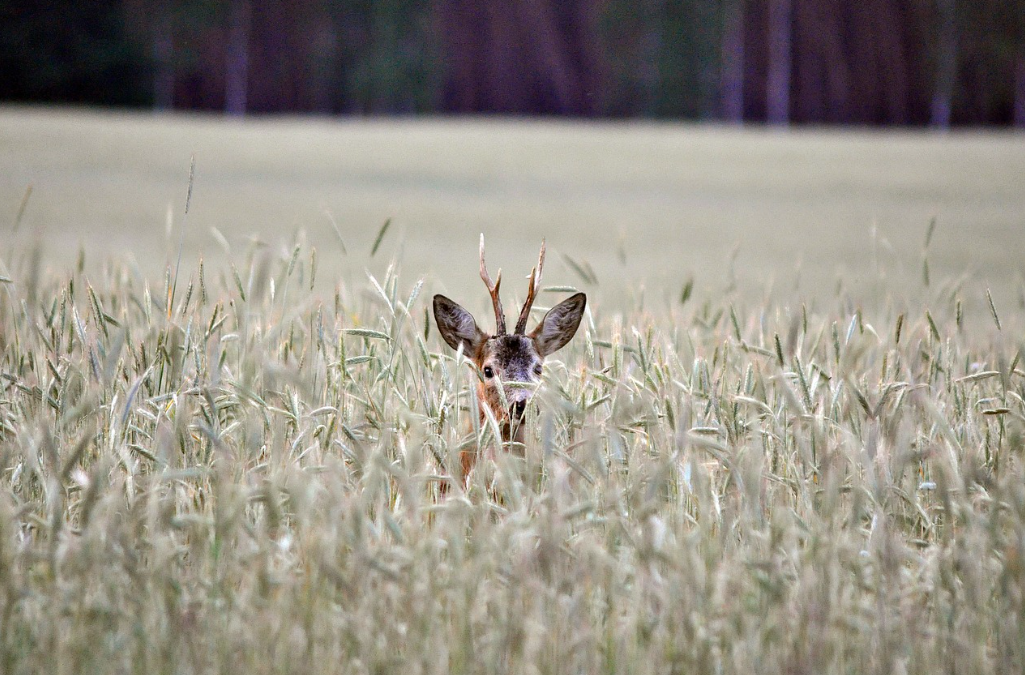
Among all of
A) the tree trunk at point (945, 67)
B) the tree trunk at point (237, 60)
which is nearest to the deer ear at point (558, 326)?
the tree trunk at point (945, 67)

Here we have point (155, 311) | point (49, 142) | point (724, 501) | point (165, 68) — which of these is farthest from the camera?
point (165, 68)

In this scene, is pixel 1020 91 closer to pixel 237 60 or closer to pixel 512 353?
pixel 237 60

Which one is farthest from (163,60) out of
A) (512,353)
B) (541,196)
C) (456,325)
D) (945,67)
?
(512,353)

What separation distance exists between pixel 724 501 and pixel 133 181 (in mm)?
10041

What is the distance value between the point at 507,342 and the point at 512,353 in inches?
1.8

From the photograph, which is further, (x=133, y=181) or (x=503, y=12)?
(x=503, y=12)

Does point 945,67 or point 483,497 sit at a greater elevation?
point 945,67

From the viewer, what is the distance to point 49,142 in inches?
515

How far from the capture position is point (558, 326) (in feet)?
11.2

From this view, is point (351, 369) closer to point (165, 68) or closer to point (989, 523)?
point (989, 523)

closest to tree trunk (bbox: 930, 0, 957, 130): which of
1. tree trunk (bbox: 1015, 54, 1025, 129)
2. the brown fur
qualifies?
tree trunk (bbox: 1015, 54, 1025, 129)

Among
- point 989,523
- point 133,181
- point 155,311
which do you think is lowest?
point 989,523

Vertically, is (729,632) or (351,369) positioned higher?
(351,369)

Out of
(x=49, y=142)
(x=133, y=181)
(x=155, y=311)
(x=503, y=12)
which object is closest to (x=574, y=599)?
(x=155, y=311)
